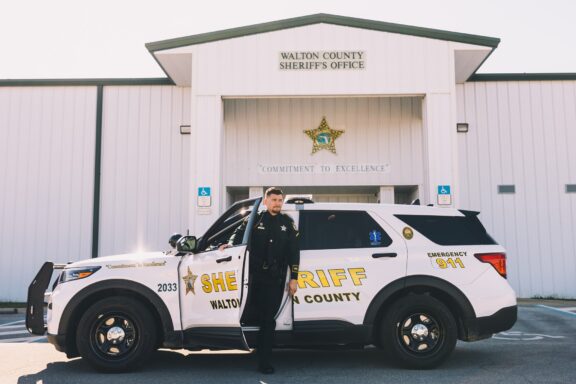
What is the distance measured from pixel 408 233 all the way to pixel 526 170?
406 inches

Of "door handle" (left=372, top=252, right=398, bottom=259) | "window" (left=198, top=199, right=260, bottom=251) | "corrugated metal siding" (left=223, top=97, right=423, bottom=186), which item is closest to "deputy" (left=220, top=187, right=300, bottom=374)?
"window" (left=198, top=199, right=260, bottom=251)

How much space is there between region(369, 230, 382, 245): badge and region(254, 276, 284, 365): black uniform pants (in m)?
1.05

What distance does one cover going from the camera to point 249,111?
1528 centimetres

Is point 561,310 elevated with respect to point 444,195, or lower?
lower

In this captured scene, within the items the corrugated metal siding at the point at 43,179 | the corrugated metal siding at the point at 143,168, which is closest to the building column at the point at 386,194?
the corrugated metal siding at the point at 143,168

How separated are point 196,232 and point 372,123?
5.70 metres

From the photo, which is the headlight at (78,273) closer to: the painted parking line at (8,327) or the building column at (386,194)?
the painted parking line at (8,327)

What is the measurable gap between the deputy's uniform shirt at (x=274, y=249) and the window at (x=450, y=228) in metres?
1.25

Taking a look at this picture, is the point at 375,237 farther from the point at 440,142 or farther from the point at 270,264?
the point at 440,142

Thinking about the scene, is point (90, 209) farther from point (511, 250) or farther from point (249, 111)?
point (511, 250)

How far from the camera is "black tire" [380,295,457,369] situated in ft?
18.8

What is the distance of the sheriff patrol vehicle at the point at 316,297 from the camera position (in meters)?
5.69

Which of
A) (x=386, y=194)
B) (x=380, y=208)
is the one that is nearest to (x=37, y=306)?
(x=380, y=208)

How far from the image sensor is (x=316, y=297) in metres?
5.70
